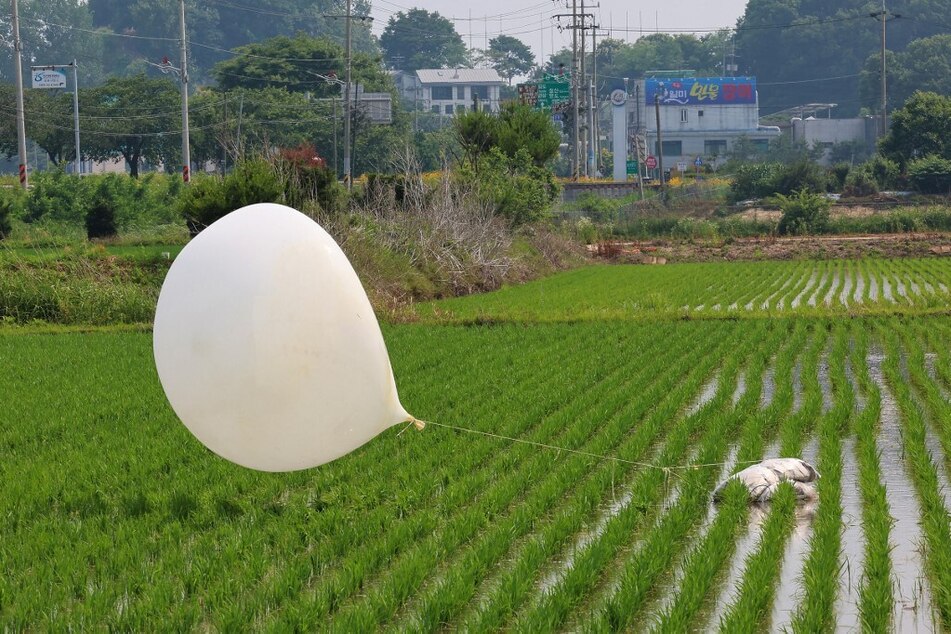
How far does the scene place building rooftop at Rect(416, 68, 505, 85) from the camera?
132 meters

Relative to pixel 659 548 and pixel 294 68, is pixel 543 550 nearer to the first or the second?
pixel 659 548

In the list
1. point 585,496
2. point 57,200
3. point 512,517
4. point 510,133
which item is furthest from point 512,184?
point 512,517

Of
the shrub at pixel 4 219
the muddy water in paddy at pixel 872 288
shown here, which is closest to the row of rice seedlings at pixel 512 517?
the muddy water in paddy at pixel 872 288

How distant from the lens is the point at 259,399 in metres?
6.54

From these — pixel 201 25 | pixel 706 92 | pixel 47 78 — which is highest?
pixel 201 25

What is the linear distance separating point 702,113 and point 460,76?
4018cm

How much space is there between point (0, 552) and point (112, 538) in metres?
0.60

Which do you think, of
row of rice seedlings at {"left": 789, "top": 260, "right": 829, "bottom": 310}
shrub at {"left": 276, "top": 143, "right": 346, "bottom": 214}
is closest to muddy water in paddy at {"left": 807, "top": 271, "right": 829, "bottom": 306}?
row of rice seedlings at {"left": 789, "top": 260, "right": 829, "bottom": 310}

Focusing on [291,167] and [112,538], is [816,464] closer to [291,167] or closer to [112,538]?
[112,538]

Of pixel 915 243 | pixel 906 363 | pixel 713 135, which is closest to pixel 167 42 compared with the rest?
pixel 713 135

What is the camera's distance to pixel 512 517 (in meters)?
7.42

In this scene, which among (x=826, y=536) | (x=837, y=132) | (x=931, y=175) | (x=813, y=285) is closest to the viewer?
(x=826, y=536)

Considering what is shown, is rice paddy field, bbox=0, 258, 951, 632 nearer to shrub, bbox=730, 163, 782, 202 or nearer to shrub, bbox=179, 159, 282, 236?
shrub, bbox=179, 159, 282, 236

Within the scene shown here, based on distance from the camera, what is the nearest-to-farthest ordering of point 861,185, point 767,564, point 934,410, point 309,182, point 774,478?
point 767,564
point 774,478
point 934,410
point 309,182
point 861,185
